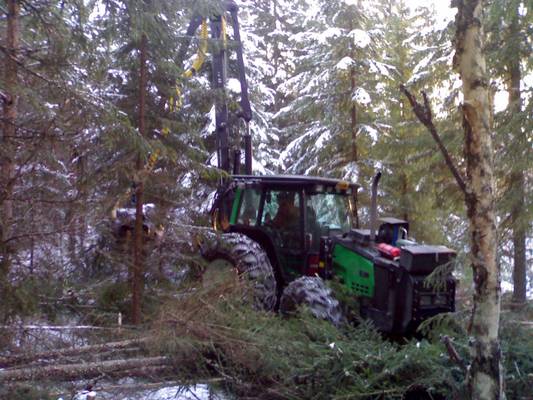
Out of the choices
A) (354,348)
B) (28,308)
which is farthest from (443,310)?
(28,308)

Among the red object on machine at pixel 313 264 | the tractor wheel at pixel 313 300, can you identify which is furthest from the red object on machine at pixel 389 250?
the red object on machine at pixel 313 264

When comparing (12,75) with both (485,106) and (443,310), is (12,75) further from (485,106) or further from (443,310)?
(443,310)

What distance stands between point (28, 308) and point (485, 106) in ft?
15.2

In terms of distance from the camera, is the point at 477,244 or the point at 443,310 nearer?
the point at 477,244

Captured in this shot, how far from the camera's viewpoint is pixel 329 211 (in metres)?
9.28

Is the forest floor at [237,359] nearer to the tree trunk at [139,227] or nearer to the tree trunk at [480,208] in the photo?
the tree trunk at [480,208]

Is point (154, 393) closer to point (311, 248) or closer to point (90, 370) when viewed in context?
point (90, 370)

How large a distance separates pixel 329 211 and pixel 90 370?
15.2 feet

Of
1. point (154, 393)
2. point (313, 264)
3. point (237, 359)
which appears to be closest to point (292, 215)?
point (313, 264)

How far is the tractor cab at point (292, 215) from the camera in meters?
8.85

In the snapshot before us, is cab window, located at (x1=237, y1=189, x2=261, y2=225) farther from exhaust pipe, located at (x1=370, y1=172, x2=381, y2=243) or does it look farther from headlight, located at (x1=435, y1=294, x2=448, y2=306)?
headlight, located at (x1=435, y1=294, x2=448, y2=306)

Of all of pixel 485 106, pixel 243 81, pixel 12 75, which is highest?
pixel 243 81

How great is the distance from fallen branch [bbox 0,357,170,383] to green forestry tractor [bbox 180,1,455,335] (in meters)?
1.90

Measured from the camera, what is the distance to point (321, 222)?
30.0 ft
